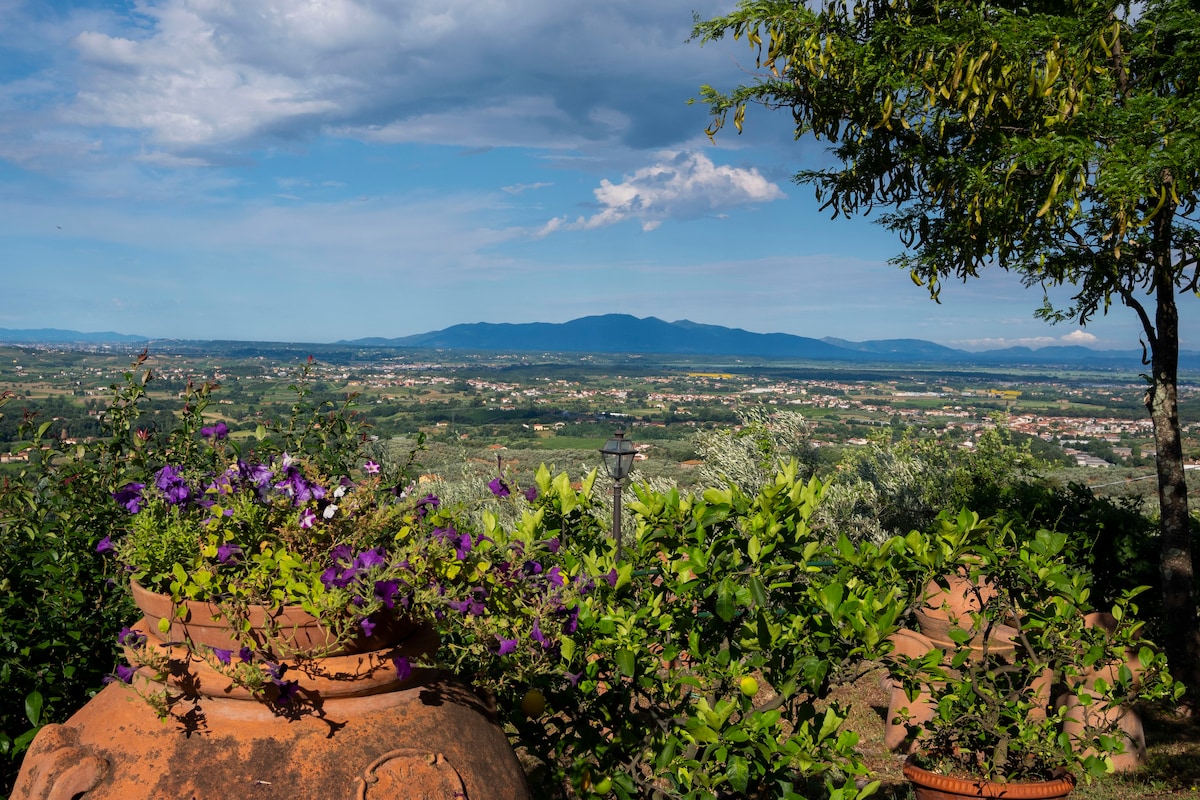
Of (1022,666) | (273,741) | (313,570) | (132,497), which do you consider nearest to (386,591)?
(313,570)

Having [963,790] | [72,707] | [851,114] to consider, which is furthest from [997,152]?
[72,707]

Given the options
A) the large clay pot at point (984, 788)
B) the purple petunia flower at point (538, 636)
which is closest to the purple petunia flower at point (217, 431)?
the purple petunia flower at point (538, 636)

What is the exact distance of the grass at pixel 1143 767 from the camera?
15.8ft

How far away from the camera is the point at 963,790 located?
361 centimetres

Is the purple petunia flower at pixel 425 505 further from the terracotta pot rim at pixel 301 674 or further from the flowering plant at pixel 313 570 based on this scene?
the terracotta pot rim at pixel 301 674

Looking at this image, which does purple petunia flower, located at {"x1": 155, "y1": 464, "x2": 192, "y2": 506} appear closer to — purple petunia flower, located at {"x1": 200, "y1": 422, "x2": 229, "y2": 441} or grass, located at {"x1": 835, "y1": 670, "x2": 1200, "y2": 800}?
purple petunia flower, located at {"x1": 200, "y1": 422, "x2": 229, "y2": 441}

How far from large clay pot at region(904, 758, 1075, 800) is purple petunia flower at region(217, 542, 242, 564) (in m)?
3.31

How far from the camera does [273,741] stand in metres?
1.86

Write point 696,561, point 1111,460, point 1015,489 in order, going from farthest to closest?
point 1111,460 → point 1015,489 → point 696,561

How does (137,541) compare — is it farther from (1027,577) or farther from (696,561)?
(1027,577)

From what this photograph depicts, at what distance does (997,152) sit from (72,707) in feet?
18.7

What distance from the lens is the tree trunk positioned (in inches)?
236

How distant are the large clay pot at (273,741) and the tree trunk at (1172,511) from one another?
6.05 m

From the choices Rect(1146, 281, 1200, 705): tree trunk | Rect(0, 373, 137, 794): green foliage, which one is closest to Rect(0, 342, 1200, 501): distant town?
Rect(1146, 281, 1200, 705): tree trunk
